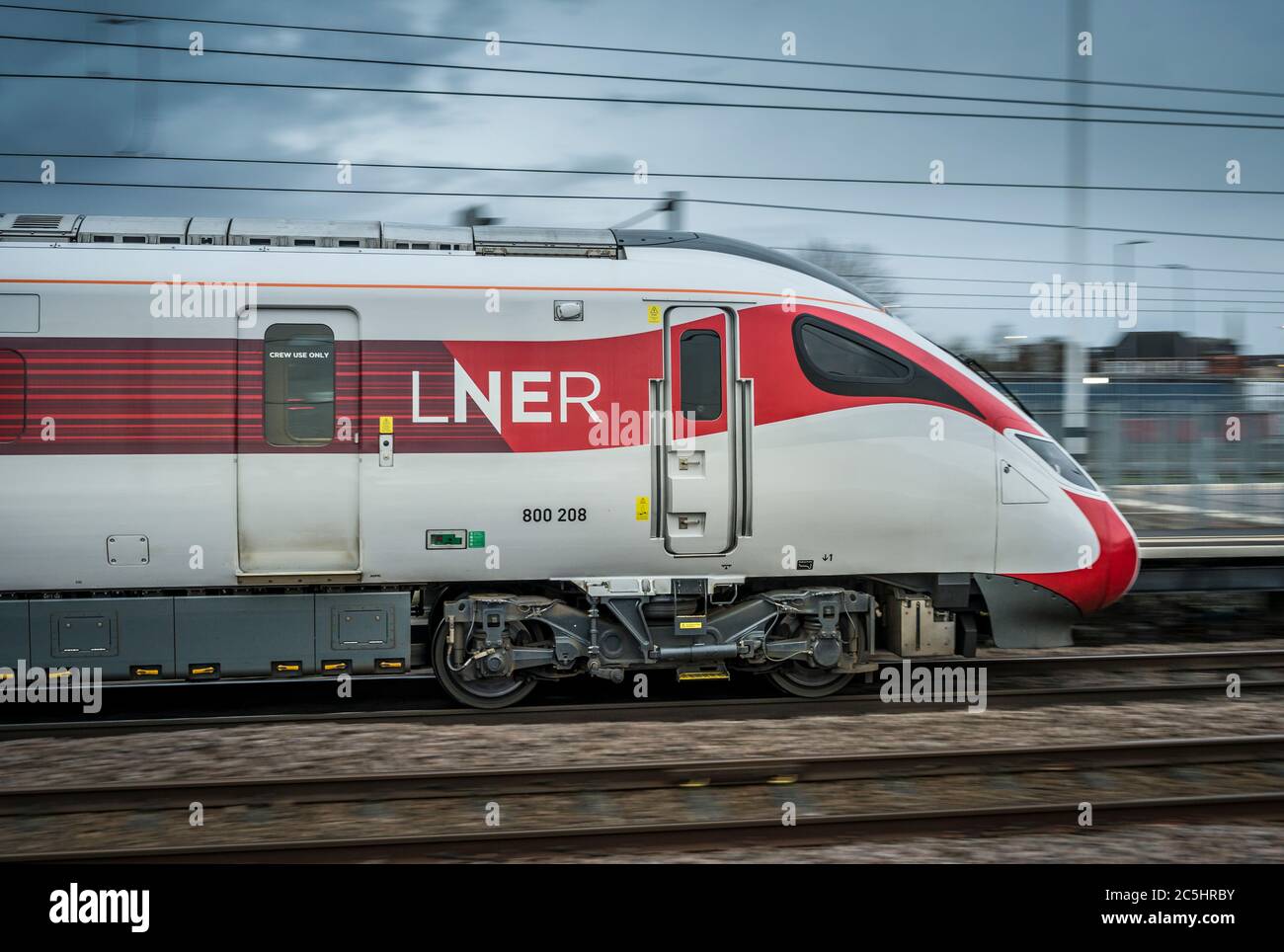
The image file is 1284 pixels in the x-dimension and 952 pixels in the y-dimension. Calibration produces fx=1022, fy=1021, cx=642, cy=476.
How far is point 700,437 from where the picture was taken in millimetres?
7867

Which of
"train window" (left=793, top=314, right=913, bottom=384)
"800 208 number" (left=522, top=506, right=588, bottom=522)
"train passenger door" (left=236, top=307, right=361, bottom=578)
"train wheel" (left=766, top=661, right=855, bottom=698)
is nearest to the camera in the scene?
"train passenger door" (left=236, top=307, right=361, bottom=578)

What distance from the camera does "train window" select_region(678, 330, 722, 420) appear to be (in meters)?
7.90

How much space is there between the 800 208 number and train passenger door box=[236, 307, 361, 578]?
4.14 feet

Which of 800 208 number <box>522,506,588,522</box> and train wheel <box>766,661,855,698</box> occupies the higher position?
800 208 number <box>522,506,588,522</box>

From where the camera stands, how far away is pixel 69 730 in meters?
7.76

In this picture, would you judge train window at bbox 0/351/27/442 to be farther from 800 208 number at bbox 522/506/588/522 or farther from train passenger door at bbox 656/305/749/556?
train passenger door at bbox 656/305/749/556

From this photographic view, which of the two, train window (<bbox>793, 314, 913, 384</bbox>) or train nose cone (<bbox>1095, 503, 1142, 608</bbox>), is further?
train nose cone (<bbox>1095, 503, 1142, 608</bbox>)

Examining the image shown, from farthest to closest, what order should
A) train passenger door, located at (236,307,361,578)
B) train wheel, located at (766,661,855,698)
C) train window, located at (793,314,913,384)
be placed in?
train wheel, located at (766,661,855,698) → train window, located at (793,314,913,384) → train passenger door, located at (236,307,361,578)

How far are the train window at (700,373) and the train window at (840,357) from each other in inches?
26.4

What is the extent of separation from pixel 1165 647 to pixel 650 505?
7296 millimetres

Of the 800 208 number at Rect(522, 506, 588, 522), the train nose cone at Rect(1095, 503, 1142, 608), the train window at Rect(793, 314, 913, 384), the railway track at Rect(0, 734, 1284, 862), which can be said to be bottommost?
the railway track at Rect(0, 734, 1284, 862)

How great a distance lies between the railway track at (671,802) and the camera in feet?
18.1

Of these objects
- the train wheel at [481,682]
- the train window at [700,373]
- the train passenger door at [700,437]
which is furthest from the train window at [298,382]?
the train window at [700,373]

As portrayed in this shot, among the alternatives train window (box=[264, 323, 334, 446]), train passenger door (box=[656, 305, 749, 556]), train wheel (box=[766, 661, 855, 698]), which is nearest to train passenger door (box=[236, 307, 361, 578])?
train window (box=[264, 323, 334, 446])
